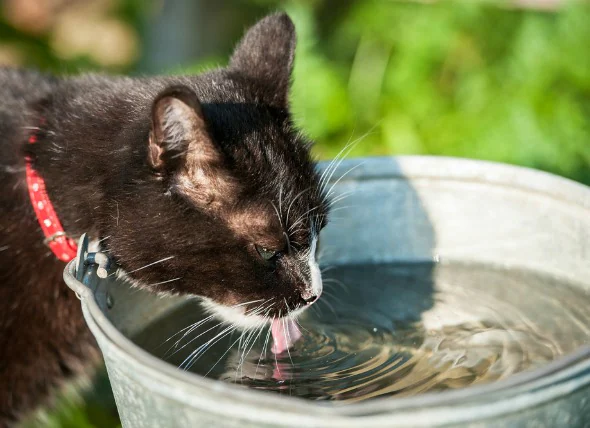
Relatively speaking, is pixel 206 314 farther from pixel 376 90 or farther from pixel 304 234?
pixel 376 90

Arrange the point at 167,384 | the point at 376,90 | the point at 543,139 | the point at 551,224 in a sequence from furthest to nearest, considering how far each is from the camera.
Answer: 1. the point at 376,90
2. the point at 543,139
3. the point at 551,224
4. the point at 167,384

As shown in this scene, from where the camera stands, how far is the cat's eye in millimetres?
1844

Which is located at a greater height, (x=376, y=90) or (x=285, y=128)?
(x=285, y=128)

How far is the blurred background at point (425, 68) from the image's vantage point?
11.4 feet

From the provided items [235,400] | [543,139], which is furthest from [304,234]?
[543,139]

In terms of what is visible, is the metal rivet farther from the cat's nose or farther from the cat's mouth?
the cat's nose

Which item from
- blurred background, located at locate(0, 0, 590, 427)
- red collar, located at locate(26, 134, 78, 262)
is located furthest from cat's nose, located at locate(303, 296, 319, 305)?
blurred background, located at locate(0, 0, 590, 427)

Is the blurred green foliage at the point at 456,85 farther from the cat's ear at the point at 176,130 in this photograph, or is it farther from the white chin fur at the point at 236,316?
the cat's ear at the point at 176,130

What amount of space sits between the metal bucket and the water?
67 millimetres

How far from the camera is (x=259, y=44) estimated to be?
2.13 meters

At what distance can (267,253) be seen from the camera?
1854 millimetres

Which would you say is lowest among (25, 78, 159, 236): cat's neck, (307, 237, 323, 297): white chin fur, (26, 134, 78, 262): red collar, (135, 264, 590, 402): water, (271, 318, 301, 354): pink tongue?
(135, 264, 590, 402): water

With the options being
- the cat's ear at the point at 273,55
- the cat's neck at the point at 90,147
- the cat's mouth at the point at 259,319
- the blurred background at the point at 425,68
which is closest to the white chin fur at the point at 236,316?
the cat's mouth at the point at 259,319

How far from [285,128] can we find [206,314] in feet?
1.71
